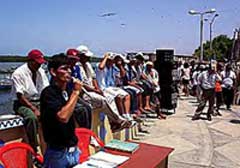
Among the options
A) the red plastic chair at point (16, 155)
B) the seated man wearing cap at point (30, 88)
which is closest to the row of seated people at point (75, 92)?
the seated man wearing cap at point (30, 88)

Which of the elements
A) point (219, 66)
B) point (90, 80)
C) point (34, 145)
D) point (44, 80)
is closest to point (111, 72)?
point (90, 80)

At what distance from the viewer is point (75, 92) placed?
239 cm

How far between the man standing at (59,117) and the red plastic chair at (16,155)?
399mm

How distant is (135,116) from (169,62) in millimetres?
3027

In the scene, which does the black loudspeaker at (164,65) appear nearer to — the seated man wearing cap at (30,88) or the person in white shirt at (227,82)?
the person in white shirt at (227,82)

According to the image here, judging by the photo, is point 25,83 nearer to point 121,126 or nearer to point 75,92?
point 75,92

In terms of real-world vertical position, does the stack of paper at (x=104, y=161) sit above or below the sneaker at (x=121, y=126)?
above

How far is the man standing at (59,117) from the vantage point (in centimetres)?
227

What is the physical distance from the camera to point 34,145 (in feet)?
11.0

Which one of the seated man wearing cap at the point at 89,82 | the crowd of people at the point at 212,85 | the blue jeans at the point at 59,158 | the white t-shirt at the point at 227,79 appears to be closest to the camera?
the blue jeans at the point at 59,158

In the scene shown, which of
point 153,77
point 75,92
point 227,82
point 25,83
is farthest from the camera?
point 227,82

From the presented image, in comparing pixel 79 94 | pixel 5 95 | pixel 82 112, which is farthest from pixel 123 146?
pixel 5 95

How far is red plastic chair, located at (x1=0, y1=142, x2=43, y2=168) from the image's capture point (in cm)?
267

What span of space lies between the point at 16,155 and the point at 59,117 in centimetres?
86
